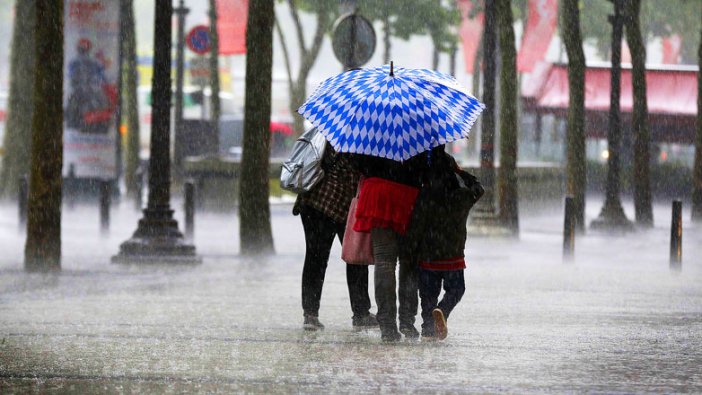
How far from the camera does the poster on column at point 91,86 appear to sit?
94.3 feet

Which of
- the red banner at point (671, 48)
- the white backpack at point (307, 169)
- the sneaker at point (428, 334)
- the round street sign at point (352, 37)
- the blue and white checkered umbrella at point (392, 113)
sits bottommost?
the sneaker at point (428, 334)

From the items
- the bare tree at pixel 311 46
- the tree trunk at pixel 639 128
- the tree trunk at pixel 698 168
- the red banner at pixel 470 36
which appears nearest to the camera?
the tree trunk at pixel 639 128

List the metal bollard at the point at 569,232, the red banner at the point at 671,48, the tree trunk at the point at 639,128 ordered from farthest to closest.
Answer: the red banner at the point at 671,48 < the tree trunk at the point at 639,128 < the metal bollard at the point at 569,232

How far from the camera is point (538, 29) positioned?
41.1 meters

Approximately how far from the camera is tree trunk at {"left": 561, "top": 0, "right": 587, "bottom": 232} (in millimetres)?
27422

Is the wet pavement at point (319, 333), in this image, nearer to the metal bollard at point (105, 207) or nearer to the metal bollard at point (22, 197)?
the metal bollard at point (105, 207)

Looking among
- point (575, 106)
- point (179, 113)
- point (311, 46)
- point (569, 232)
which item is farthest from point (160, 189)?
point (311, 46)

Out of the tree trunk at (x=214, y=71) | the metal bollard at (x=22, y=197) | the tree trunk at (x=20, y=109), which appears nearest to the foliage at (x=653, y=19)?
the tree trunk at (x=214, y=71)

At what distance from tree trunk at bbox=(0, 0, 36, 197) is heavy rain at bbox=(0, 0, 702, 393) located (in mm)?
82

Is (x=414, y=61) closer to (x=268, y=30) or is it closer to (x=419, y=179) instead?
(x=268, y=30)

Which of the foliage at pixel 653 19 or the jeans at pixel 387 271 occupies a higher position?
the foliage at pixel 653 19

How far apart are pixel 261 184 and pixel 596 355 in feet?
36.0

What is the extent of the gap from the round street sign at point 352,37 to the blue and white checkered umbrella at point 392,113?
428 inches

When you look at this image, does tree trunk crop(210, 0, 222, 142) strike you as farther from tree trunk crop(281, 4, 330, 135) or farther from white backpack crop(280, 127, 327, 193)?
white backpack crop(280, 127, 327, 193)
